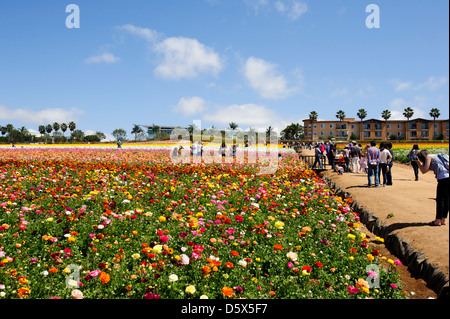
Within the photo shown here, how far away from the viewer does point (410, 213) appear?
8.23 meters

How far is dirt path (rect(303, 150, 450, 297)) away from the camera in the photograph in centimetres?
560

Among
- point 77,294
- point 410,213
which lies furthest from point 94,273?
point 410,213

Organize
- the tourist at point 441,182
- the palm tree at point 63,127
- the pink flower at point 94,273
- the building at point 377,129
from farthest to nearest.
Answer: the palm tree at point 63,127
the building at point 377,129
the tourist at point 441,182
the pink flower at point 94,273

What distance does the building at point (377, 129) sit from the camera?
348 feet

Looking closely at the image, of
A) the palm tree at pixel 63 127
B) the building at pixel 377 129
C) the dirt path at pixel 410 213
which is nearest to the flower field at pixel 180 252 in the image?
the dirt path at pixel 410 213

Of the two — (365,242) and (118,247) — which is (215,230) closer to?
(118,247)

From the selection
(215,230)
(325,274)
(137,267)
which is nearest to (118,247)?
(137,267)

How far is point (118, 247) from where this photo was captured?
189 inches

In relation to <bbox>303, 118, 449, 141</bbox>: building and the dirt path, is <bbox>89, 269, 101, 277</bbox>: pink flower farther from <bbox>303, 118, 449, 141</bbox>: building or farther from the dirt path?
<bbox>303, 118, 449, 141</bbox>: building

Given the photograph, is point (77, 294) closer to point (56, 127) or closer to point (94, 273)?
point (94, 273)

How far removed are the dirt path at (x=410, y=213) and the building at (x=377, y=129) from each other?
99.1 metres

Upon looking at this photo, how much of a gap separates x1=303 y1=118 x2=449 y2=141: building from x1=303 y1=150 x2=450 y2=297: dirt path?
99145 mm

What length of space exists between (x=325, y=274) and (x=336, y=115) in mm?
111998

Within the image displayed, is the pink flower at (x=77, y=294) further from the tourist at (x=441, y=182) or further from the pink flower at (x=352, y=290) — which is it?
the tourist at (x=441, y=182)
